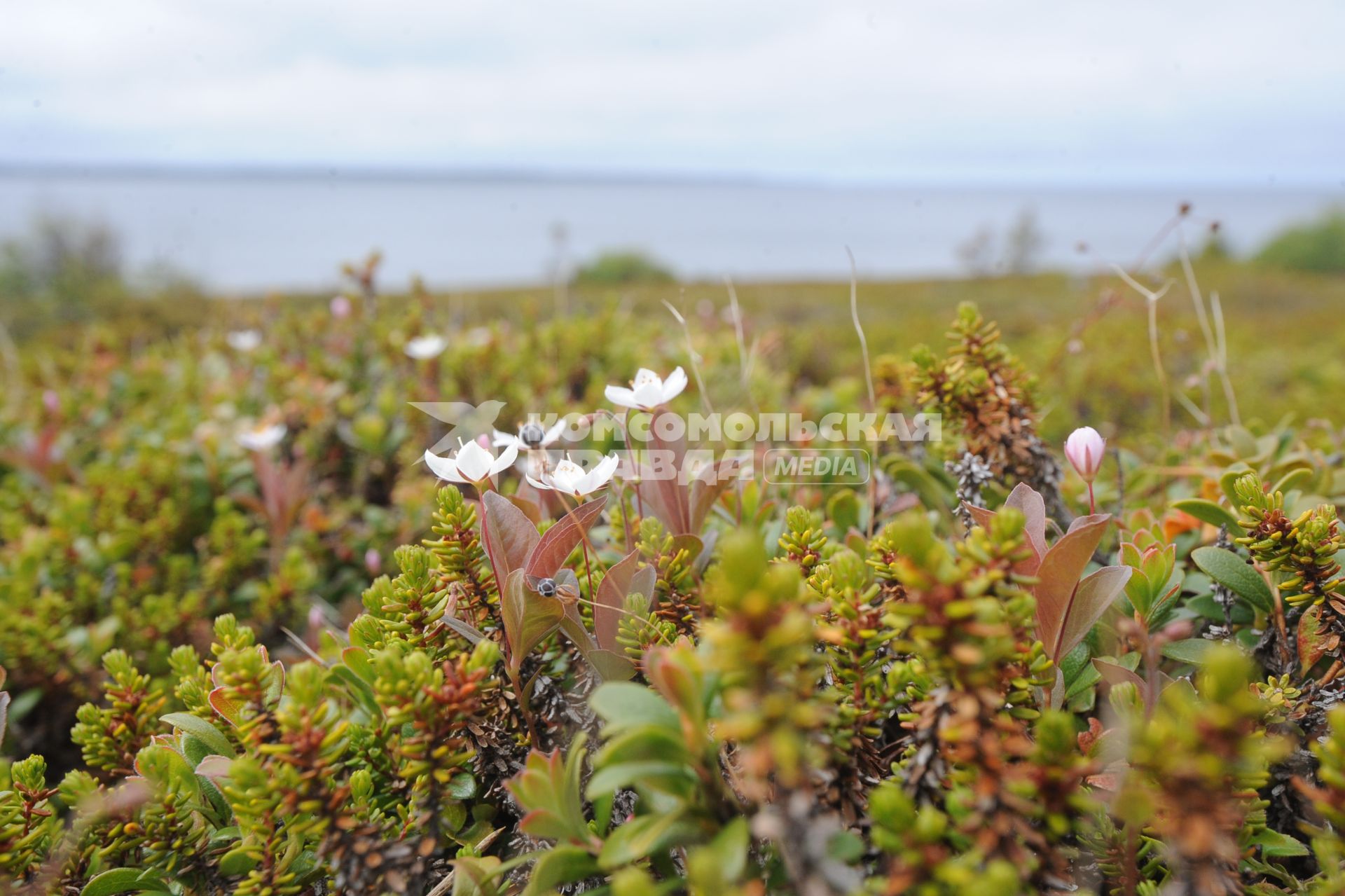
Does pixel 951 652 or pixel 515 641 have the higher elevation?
pixel 951 652

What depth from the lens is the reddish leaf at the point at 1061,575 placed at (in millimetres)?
832

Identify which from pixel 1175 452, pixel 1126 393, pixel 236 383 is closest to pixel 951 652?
pixel 1175 452

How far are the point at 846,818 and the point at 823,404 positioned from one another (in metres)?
1.83

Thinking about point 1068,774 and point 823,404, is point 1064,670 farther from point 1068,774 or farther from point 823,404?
point 823,404

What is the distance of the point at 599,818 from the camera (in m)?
0.78

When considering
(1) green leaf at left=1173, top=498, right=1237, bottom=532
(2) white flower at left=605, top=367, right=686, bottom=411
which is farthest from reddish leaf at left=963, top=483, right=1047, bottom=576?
(2) white flower at left=605, top=367, right=686, bottom=411

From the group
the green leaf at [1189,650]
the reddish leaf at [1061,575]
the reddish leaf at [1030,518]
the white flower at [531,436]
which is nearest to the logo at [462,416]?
the white flower at [531,436]

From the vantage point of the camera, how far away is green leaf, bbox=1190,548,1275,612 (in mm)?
986

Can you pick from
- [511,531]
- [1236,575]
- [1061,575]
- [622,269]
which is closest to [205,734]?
[511,531]

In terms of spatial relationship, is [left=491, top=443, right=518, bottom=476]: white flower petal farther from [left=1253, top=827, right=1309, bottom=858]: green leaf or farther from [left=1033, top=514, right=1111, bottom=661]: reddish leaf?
[left=1253, top=827, right=1309, bottom=858]: green leaf

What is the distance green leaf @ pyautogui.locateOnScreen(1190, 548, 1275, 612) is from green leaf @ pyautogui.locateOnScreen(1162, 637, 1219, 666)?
78mm

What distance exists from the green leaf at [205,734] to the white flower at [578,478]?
485mm

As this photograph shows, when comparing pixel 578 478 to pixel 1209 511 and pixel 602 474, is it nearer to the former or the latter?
pixel 602 474

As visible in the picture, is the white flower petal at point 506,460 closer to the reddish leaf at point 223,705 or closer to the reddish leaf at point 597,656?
the reddish leaf at point 597,656
